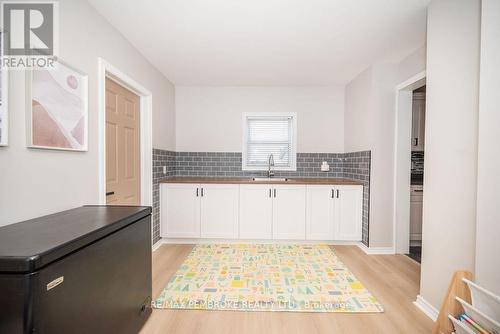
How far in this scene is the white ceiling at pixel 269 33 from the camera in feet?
6.27

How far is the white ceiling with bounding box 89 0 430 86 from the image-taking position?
1.91 meters

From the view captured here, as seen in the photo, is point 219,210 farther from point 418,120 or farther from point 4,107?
point 418,120

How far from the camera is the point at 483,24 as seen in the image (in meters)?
1.42

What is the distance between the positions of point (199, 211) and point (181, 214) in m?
0.26

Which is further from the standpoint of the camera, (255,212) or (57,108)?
(255,212)

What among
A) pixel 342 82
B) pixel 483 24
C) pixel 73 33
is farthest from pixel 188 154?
pixel 483 24

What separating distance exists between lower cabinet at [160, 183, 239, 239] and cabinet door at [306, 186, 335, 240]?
105 centimetres

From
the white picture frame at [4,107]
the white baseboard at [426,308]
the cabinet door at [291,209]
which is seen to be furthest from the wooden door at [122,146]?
the white baseboard at [426,308]

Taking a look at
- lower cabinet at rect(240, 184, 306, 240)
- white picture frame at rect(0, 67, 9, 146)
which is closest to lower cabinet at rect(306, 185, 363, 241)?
lower cabinet at rect(240, 184, 306, 240)

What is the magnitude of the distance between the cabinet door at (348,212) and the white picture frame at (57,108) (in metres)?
3.03

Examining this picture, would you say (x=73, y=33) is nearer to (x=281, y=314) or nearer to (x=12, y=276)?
(x=12, y=276)

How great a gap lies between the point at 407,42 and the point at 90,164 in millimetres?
3273

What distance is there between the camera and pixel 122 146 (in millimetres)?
2543

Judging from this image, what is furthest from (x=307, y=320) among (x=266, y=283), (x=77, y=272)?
(x=77, y=272)
